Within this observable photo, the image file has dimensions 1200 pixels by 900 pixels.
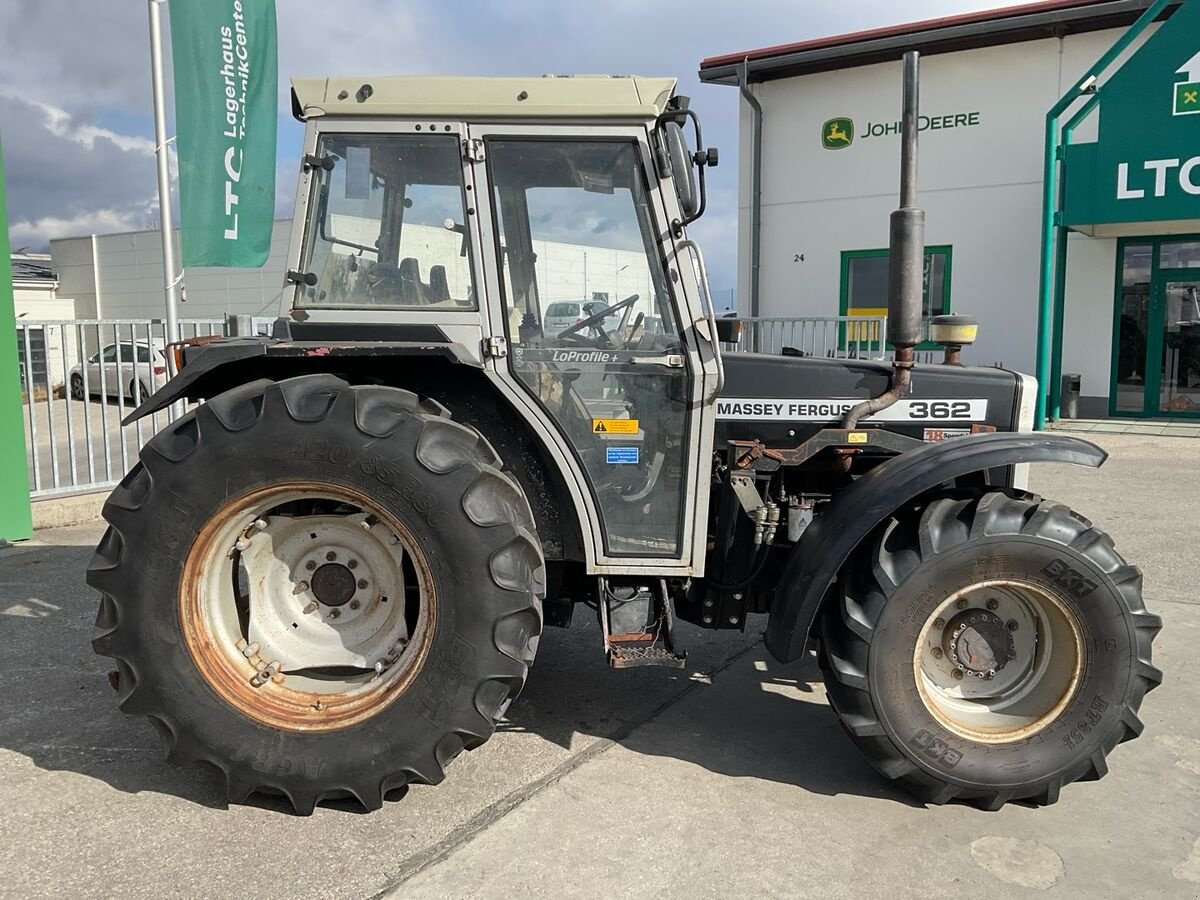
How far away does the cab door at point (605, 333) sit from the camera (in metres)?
3.28

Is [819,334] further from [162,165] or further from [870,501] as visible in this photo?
[870,501]

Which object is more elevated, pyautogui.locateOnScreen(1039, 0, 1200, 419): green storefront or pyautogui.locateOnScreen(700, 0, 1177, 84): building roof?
pyautogui.locateOnScreen(700, 0, 1177, 84): building roof

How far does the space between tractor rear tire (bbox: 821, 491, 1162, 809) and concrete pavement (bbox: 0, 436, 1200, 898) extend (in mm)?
181

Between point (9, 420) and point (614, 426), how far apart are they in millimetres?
5680

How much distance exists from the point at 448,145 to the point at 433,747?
2.07m

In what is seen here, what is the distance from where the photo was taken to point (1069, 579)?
3.11 metres

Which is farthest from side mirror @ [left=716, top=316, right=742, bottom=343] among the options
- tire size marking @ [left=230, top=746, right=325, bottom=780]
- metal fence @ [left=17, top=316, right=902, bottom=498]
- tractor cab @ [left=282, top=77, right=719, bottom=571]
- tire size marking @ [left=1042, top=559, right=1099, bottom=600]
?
metal fence @ [left=17, top=316, right=902, bottom=498]

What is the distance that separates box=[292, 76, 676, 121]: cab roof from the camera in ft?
10.5

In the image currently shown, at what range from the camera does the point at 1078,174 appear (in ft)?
41.4

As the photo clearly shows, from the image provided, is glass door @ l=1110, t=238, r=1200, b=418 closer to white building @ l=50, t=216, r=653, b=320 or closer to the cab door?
white building @ l=50, t=216, r=653, b=320

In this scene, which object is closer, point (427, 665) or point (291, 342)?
point (427, 665)

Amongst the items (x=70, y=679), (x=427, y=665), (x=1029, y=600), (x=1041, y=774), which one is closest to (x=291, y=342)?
(x=427, y=665)

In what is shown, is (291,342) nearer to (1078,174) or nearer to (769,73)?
(1078,174)

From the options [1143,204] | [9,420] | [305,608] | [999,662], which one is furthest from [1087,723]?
[1143,204]
